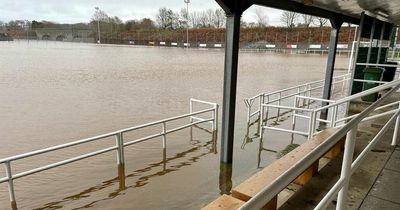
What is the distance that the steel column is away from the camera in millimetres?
5444

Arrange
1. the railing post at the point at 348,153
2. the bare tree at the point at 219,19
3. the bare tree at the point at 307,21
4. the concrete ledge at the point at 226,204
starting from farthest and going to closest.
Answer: the bare tree at the point at 219,19 < the bare tree at the point at 307,21 < the concrete ledge at the point at 226,204 < the railing post at the point at 348,153

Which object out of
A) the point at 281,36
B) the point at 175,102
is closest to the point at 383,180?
the point at 175,102

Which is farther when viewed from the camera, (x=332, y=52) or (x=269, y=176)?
(x=332, y=52)

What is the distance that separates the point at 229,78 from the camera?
5723 millimetres

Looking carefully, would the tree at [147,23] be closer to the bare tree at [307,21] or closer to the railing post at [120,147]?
the bare tree at [307,21]

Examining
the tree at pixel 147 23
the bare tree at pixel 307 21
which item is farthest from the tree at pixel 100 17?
the bare tree at pixel 307 21

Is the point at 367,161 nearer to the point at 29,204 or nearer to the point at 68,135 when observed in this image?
Answer: the point at 29,204

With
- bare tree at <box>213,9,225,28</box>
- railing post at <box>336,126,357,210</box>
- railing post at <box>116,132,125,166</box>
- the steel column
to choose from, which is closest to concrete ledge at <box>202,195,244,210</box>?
railing post at <box>336,126,357,210</box>

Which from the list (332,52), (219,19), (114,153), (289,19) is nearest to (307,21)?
(289,19)

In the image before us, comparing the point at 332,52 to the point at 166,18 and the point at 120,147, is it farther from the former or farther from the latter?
the point at 166,18

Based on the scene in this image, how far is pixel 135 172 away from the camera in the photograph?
6449 millimetres

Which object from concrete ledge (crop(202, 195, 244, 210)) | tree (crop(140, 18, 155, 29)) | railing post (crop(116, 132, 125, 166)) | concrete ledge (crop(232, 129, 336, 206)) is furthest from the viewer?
tree (crop(140, 18, 155, 29))

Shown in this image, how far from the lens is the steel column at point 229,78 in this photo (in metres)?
5.44

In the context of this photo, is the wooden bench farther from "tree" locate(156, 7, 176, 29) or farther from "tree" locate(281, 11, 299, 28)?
"tree" locate(156, 7, 176, 29)
